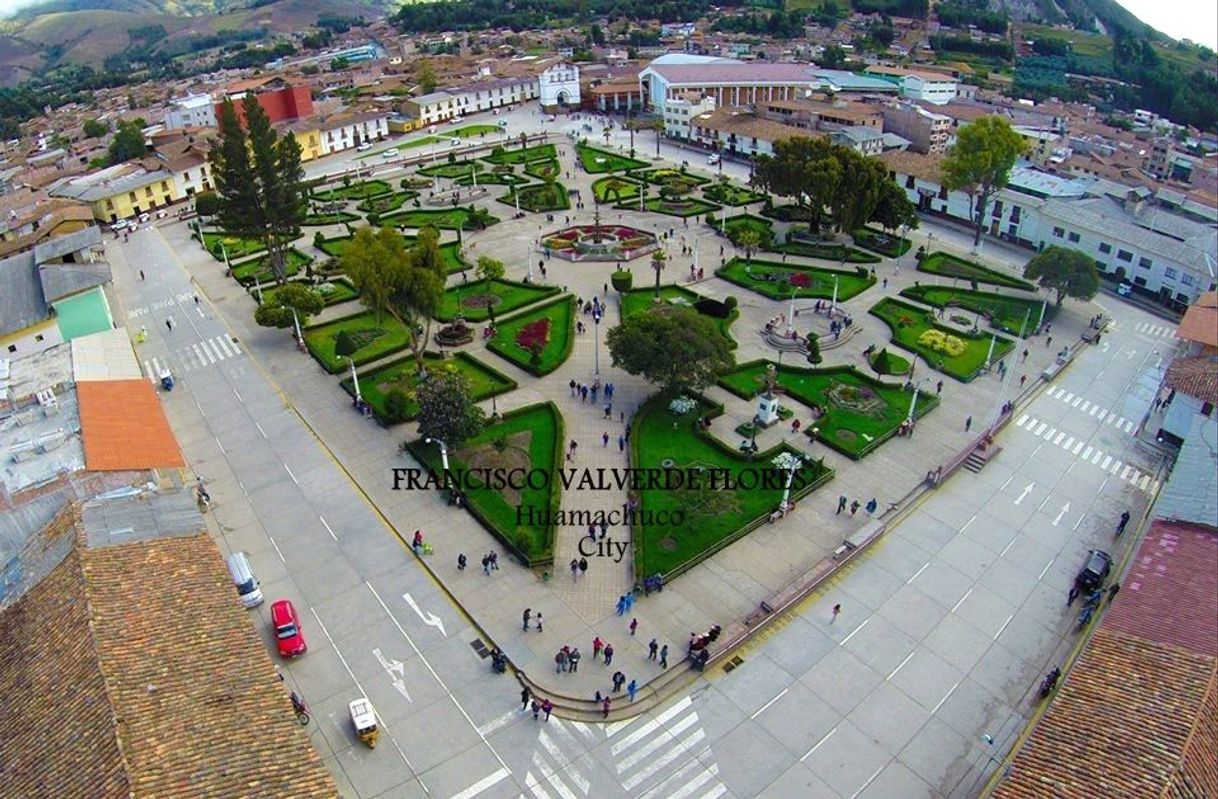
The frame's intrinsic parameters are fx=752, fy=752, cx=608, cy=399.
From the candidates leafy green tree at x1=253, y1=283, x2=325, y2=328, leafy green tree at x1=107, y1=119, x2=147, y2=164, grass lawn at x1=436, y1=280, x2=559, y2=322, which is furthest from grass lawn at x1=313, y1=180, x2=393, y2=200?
leafy green tree at x1=253, y1=283, x2=325, y2=328

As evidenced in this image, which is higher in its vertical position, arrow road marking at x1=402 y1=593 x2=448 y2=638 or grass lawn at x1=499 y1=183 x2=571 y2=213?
grass lawn at x1=499 y1=183 x2=571 y2=213

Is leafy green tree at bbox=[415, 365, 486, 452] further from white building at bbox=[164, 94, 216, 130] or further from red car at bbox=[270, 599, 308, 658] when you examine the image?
white building at bbox=[164, 94, 216, 130]

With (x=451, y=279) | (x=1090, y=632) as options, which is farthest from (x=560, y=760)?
(x=451, y=279)

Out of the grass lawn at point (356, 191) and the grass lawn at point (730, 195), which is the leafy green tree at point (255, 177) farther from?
the grass lawn at point (730, 195)

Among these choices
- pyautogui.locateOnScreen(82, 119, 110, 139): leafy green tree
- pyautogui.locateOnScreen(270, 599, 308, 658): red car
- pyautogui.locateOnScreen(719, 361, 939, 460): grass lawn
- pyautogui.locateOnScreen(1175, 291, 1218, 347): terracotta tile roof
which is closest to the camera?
pyautogui.locateOnScreen(270, 599, 308, 658): red car

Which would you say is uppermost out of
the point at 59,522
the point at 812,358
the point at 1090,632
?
the point at 59,522

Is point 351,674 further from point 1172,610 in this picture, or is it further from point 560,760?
point 1172,610
